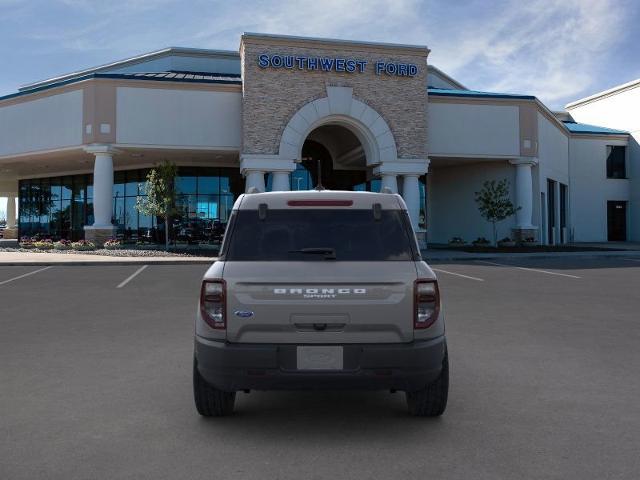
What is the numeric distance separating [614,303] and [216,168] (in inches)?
1022

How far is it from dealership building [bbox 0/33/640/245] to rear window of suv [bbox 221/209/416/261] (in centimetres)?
2266

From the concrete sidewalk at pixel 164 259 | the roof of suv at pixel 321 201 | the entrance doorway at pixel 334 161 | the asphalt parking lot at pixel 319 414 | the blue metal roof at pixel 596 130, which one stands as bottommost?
the asphalt parking lot at pixel 319 414

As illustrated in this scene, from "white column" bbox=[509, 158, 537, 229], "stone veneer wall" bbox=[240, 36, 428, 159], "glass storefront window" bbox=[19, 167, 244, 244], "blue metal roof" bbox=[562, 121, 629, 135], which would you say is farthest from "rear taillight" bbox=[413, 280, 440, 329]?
"blue metal roof" bbox=[562, 121, 629, 135]

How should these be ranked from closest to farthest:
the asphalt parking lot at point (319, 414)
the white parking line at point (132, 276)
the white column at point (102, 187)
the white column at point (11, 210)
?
the asphalt parking lot at point (319, 414) → the white parking line at point (132, 276) → the white column at point (102, 187) → the white column at point (11, 210)

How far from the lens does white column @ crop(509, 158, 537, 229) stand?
31031mm

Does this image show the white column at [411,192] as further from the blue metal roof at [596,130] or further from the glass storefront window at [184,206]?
the blue metal roof at [596,130]

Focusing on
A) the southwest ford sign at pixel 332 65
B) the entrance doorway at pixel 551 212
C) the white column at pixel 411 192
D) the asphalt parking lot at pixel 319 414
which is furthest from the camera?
the entrance doorway at pixel 551 212

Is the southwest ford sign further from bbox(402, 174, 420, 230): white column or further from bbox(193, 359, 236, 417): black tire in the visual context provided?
bbox(193, 359, 236, 417): black tire

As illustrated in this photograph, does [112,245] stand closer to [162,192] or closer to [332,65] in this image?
[162,192]

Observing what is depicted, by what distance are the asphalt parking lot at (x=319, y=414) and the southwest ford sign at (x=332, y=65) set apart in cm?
1986

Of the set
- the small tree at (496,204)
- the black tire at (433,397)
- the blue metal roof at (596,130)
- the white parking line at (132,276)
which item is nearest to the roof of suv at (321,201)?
the black tire at (433,397)

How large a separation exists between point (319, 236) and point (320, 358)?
0.92 metres

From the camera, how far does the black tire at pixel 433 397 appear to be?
4.47 meters

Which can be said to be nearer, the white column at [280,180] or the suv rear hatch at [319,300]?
the suv rear hatch at [319,300]
